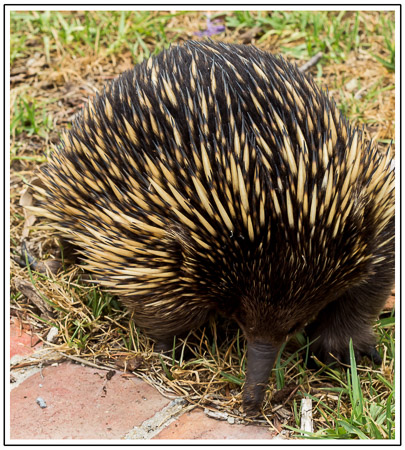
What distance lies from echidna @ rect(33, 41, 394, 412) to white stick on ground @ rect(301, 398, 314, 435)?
0.65ft

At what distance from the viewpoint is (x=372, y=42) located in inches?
176

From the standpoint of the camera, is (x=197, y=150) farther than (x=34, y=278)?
No

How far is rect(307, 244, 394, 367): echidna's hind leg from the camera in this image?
9.10ft

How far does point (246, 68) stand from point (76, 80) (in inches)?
82.0

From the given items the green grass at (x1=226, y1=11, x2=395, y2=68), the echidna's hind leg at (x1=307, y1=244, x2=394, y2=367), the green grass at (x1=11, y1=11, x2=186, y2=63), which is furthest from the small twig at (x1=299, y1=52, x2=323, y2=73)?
the echidna's hind leg at (x1=307, y1=244, x2=394, y2=367)

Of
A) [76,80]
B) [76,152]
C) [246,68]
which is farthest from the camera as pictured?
[76,80]

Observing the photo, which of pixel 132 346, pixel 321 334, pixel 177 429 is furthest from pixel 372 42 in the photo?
pixel 177 429

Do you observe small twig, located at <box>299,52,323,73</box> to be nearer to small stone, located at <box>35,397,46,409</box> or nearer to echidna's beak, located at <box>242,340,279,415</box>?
echidna's beak, located at <box>242,340,279,415</box>

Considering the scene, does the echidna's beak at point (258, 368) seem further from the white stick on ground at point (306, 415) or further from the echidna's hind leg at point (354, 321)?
the echidna's hind leg at point (354, 321)

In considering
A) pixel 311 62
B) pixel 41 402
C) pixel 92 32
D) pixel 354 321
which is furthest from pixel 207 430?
pixel 92 32

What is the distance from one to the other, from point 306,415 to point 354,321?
56 centimetres

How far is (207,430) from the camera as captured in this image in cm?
246

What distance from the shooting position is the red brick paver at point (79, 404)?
7.93 feet

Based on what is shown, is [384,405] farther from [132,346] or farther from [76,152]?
[76,152]
